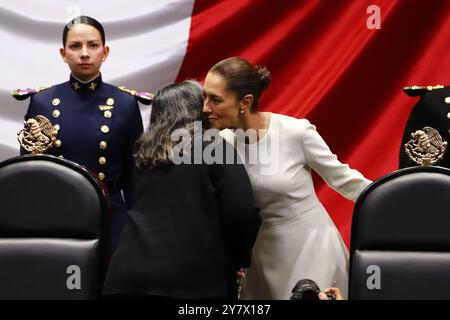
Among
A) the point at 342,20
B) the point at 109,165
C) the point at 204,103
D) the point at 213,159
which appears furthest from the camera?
the point at 342,20

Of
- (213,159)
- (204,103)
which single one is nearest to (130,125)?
(204,103)

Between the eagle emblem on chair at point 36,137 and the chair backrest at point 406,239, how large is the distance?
2.42 feet

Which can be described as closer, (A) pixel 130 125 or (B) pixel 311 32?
(A) pixel 130 125

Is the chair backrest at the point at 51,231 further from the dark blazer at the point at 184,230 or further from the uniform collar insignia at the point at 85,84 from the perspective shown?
the uniform collar insignia at the point at 85,84

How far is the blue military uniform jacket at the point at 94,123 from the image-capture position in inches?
92.6

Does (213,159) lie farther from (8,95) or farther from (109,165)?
(8,95)

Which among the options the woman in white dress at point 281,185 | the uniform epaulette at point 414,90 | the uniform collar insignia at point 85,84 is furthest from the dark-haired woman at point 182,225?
the uniform epaulette at point 414,90

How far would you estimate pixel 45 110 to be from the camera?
7.89 feet

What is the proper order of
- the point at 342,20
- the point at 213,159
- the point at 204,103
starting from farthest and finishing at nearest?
the point at 342,20, the point at 204,103, the point at 213,159

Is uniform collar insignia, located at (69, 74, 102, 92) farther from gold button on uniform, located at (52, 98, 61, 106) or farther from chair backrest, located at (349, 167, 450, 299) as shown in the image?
chair backrest, located at (349, 167, 450, 299)

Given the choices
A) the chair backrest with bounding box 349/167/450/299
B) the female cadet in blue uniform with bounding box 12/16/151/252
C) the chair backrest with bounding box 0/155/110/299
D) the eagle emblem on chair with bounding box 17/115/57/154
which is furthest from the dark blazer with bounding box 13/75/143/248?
the chair backrest with bounding box 349/167/450/299

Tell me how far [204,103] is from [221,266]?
39 cm

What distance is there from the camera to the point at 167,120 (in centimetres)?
199

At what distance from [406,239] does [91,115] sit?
924mm
